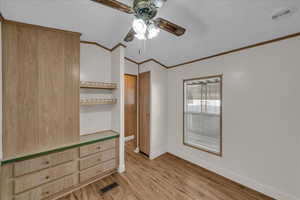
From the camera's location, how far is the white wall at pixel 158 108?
113 inches

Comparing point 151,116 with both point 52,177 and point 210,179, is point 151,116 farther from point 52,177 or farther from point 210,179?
point 52,177

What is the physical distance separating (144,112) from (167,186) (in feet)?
5.36

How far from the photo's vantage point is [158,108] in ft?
9.95

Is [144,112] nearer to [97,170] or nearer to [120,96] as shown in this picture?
[120,96]

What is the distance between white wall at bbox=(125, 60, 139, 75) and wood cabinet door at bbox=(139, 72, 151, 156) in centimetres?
19

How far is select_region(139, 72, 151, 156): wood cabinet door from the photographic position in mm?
2930

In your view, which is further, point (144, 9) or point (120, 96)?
point (120, 96)

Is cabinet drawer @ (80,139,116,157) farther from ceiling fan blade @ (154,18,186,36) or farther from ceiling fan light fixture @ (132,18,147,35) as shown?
ceiling fan blade @ (154,18,186,36)

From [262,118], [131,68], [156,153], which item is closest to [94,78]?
[131,68]

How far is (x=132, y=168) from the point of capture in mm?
2488

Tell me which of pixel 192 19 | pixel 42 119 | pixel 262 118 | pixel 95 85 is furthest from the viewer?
pixel 95 85

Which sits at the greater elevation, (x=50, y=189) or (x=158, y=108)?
(x=158, y=108)

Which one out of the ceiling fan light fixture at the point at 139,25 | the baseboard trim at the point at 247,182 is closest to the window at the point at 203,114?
the baseboard trim at the point at 247,182

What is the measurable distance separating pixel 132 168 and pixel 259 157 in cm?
231
